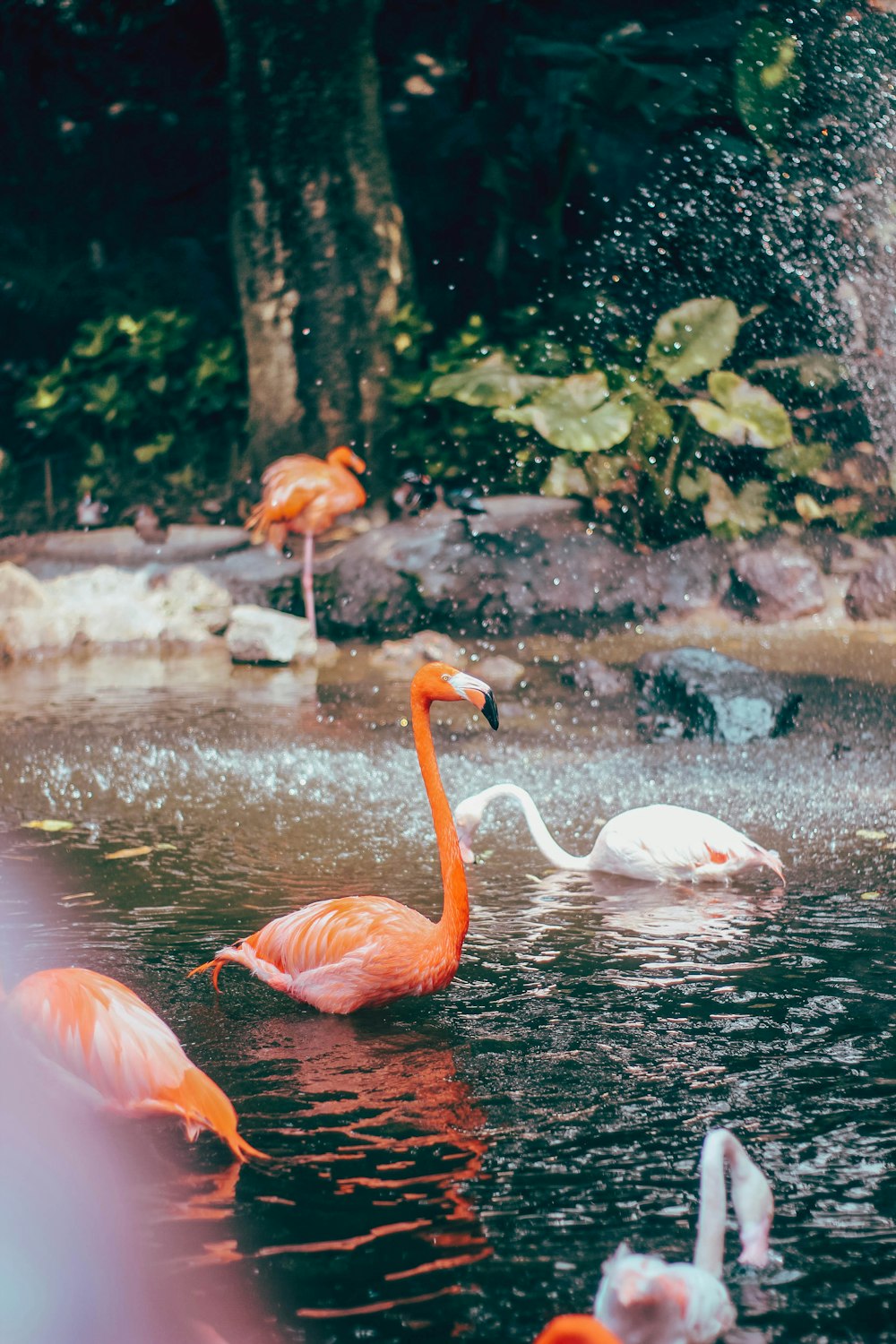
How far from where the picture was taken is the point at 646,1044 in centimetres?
276

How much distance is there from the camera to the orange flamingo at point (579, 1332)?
149cm

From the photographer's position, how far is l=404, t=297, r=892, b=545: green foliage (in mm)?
9000

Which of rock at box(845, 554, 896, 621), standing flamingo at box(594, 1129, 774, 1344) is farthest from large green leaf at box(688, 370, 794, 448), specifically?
standing flamingo at box(594, 1129, 774, 1344)

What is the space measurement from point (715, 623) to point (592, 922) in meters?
5.36

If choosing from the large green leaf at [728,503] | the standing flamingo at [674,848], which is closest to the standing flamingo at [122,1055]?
the standing flamingo at [674,848]

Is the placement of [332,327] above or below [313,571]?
above

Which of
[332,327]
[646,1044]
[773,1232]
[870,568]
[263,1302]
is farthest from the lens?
[332,327]

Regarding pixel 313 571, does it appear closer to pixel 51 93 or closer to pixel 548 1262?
pixel 51 93

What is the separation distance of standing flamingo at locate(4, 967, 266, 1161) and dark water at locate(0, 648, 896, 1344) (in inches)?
4.3

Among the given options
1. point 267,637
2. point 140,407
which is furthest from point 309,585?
point 140,407

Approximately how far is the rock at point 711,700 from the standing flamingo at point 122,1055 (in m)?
3.79

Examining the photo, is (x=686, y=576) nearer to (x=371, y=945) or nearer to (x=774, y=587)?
(x=774, y=587)

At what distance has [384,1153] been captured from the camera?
2312 mm

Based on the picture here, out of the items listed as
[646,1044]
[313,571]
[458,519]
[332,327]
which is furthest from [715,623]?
[646,1044]
